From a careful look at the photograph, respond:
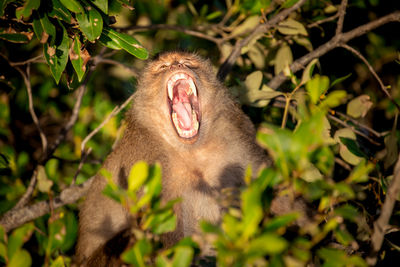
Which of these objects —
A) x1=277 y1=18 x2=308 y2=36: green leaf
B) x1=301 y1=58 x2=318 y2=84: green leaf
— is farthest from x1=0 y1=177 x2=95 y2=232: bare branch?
x1=277 y1=18 x2=308 y2=36: green leaf

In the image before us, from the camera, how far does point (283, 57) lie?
3629 mm

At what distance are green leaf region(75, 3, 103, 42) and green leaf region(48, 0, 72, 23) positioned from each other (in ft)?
0.19

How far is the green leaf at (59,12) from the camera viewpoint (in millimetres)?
2174

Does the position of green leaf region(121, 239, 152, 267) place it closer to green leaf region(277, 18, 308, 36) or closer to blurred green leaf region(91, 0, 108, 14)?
blurred green leaf region(91, 0, 108, 14)

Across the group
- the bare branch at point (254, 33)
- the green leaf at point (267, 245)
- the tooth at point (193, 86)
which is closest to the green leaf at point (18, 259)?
the green leaf at point (267, 245)

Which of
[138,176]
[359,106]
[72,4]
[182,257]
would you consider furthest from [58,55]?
[359,106]

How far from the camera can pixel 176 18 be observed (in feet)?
16.3

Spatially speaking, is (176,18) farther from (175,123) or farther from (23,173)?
(23,173)

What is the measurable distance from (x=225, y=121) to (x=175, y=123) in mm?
439

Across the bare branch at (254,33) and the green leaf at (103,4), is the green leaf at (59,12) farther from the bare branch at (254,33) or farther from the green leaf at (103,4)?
the bare branch at (254,33)

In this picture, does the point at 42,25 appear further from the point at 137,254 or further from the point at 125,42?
the point at 137,254

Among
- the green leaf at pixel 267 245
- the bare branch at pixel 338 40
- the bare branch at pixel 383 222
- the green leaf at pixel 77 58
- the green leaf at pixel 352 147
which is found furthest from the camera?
the bare branch at pixel 338 40

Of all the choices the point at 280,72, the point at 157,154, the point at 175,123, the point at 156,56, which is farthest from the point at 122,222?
the point at 280,72

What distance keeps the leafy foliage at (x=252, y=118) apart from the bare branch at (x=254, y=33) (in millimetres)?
56
